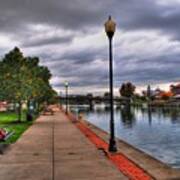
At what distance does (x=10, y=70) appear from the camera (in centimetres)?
4688

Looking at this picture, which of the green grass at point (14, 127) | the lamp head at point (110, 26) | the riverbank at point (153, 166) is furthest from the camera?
the green grass at point (14, 127)

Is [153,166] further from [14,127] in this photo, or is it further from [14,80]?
[14,80]

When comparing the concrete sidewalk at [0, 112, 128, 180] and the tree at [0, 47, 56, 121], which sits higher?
the tree at [0, 47, 56, 121]

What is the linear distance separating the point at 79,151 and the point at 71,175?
250 inches

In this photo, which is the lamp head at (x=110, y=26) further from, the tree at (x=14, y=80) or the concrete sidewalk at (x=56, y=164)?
the tree at (x=14, y=80)

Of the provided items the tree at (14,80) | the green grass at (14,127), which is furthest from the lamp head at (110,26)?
the tree at (14,80)

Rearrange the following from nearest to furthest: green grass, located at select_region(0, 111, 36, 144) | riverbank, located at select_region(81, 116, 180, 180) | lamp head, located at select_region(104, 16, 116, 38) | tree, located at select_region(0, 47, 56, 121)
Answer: riverbank, located at select_region(81, 116, 180, 180) → lamp head, located at select_region(104, 16, 116, 38) → green grass, located at select_region(0, 111, 36, 144) → tree, located at select_region(0, 47, 56, 121)

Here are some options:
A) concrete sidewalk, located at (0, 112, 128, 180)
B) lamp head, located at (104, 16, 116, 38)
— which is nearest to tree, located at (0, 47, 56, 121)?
concrete sidewalk, located at (0, 112, 128, 180)

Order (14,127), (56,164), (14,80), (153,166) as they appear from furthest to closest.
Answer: (14,80) → (14,127) → (56,164) → (153,166)

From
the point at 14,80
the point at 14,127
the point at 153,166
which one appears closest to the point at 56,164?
the point at 153,166

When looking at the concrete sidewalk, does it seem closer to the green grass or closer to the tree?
the green grass

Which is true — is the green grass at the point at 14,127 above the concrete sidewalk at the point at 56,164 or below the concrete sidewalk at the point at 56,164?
above

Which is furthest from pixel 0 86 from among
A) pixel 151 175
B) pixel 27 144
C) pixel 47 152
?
pixel 151 175

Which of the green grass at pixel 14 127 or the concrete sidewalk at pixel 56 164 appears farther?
the green grass at pixel 14 127
